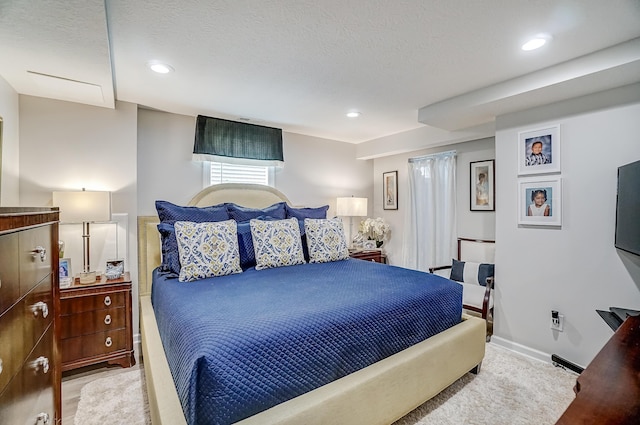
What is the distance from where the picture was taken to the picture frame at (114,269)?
2723 mm

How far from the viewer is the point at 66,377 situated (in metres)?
2.47

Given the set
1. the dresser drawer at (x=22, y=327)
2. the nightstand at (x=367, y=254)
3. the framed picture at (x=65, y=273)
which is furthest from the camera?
the nightstand at (x=367, y=254)

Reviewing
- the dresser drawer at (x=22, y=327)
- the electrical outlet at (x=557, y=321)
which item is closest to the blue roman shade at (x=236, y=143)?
the dresser drawer at (x=22, y=327)

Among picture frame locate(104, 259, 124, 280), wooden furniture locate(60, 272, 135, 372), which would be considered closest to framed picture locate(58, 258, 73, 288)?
wooden furniture locate(60, 272, 135, 372)

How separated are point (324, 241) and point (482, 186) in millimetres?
2164

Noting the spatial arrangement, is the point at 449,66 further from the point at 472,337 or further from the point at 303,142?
the point at 303,142

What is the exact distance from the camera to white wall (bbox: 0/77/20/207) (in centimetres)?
222

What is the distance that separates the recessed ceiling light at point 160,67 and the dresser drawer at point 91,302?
1.86 metres

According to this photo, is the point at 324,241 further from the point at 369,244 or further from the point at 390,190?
the point at 390,190

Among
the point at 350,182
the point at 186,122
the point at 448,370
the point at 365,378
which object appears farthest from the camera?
the point at 350,182

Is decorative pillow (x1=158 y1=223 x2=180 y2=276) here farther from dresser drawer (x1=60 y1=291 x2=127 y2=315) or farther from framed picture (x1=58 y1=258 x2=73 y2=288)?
framed picture (x1=58 y1=258 x2=73 y2=288)

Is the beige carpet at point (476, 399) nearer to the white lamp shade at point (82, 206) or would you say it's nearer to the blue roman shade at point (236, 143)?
the white lamp shade at point (82, 206)

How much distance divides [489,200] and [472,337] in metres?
1.99

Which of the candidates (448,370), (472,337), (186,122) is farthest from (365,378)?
(186,122)
